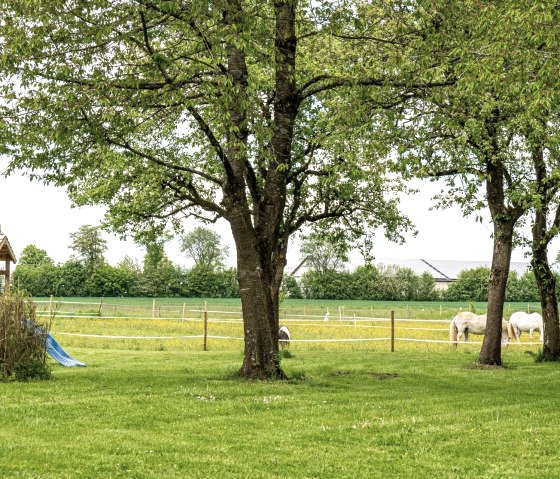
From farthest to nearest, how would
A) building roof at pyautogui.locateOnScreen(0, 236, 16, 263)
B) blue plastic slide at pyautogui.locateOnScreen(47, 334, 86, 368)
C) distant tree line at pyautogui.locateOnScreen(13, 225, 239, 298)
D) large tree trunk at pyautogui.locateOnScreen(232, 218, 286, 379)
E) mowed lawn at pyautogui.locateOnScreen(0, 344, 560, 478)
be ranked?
distant tree line at pyautogui.locateOnScreen(13, 225, 239, 298)
building roof at pyautogui.locateOnScreen(0, 236, 16, 263)
blue plastic slide at pyautogui.locateOnScreen(47, 334, 86, 368)
large tree trunk at pyautogui.locateOnScreen(232, 218, 286, 379)
mowed lawn at pyautogui.locateOnScreen(0, 344, 560, 478)

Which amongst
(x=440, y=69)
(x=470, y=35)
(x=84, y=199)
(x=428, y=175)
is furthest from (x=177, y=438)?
(x=84, y=199)

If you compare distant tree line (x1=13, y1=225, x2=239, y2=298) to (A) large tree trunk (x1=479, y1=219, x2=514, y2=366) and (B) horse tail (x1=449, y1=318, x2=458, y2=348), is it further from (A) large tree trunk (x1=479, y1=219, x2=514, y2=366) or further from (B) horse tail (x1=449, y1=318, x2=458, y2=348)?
(A) large tree trunk (x1=479, y1=219, x2=514, y2=366)

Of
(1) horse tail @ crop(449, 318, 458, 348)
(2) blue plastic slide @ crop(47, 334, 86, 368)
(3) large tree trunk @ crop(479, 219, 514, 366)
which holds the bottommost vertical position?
(2) blue plastic slide @ crop(47, 334, 86, 368)

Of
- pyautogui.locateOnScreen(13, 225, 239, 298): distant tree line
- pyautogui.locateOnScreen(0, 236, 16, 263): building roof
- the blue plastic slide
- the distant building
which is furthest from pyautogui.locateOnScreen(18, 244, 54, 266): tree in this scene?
the blue plastic slide

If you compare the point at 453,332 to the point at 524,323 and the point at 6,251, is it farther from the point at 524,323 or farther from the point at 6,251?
the point at 6,251

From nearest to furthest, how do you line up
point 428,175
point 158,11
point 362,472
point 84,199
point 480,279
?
1. point 362,472
2. point 158,11
3. point 428,175
4. point 84,199
5. point 480,279

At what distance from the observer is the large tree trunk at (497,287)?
20078mm

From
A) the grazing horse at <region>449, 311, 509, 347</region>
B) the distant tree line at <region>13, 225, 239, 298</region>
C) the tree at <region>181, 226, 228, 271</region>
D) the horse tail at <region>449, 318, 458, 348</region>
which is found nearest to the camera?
the horse tail at <region>449, 318, 458, 348</region>

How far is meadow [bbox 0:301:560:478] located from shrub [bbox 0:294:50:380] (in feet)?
2.11

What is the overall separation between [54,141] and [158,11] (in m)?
3.41

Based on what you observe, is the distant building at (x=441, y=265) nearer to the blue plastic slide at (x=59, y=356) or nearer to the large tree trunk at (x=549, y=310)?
the large tree trunk at (x=549, y=310)

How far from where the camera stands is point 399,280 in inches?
3580

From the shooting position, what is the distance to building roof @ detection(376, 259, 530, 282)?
386 feet

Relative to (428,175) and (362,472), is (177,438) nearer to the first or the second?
(362,472)
